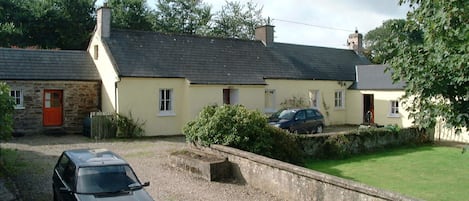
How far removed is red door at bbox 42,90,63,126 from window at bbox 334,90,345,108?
1870 cm

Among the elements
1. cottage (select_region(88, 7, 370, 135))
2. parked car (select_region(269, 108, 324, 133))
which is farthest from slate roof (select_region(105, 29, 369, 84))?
parked car (select_region(269, 108, 324, 133))

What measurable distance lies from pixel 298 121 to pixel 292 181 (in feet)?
35.0

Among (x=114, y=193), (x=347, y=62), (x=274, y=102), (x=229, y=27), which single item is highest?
(x=229, y=27)

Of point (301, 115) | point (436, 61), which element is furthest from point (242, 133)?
point (301, 115)

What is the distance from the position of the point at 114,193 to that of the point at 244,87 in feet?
56.0

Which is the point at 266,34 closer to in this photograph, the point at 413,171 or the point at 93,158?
the point at 413,171

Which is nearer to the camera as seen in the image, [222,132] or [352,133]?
[222,132]

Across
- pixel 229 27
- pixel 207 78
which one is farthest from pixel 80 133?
pixel 229 27

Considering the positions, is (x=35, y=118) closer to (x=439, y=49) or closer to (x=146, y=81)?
(x=146, y=81)

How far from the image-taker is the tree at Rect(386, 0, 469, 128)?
6.74 metres

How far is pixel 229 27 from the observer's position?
5284cm

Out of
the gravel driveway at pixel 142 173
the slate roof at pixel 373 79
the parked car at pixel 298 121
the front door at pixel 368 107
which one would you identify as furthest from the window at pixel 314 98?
the gravel driveway at pixel 142 173

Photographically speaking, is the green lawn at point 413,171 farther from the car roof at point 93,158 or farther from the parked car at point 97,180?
the car roof at point 93,158

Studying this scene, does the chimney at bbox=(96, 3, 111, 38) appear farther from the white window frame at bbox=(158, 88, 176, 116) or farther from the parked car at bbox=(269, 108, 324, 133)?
the parked car at bbox=(269, 108, 324, 133)
